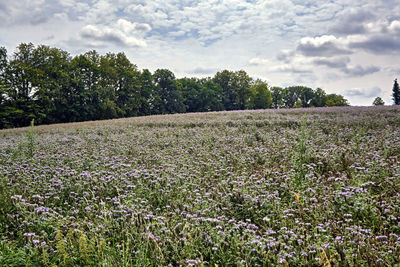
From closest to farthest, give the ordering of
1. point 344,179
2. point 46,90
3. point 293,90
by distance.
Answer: point 344,179 → point 46,90 → point 293,90

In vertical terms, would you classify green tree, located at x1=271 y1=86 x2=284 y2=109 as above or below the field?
above

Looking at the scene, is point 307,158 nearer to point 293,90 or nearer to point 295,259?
point 295,259

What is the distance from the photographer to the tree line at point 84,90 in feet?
133

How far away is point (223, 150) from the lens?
8.11 m

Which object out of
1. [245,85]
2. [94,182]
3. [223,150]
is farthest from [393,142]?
[245,85]

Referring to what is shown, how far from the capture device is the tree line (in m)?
40.6

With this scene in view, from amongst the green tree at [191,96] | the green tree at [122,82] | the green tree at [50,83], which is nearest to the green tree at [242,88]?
the green tree at [191,96]

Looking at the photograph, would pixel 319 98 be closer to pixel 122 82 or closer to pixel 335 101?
pixel 335 101

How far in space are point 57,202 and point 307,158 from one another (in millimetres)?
5578

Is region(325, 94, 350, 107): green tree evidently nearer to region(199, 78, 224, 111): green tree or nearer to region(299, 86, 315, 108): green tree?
region(299, 86, 315, 108): green tree

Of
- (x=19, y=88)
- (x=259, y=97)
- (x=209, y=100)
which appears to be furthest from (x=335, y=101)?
(x=19, y=88)

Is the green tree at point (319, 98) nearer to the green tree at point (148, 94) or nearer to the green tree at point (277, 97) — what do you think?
the green tree at point (277, 97)

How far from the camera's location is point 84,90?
4741cm

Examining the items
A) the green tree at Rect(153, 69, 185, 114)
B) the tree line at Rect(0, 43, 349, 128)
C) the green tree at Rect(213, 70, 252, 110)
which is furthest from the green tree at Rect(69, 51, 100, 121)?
the green tree at Rect(213, 70, 252, 110)
